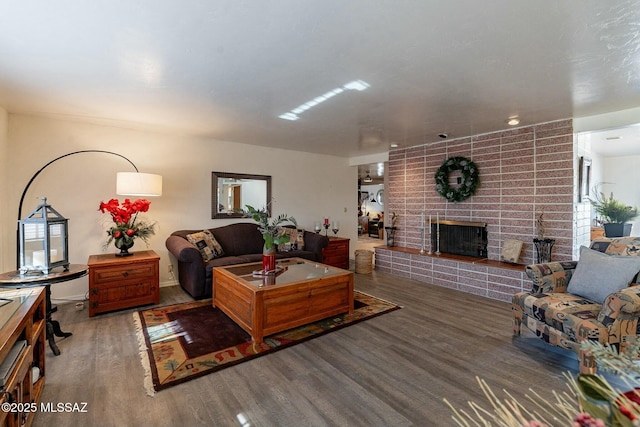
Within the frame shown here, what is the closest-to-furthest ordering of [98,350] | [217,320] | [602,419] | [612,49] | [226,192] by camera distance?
[602,419]
[612,49]
[98,350]
[217,320]
[226,192]

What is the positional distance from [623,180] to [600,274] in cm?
568

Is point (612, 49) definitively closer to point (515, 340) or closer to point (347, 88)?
point (347, 88)

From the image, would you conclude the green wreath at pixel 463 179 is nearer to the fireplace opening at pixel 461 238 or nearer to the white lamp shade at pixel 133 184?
the fireplace opening at pixel 461 238

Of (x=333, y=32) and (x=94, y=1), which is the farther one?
(x=333, y=32)

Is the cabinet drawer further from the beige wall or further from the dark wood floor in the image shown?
the beige wall

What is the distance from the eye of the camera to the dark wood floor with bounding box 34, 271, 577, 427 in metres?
1.74

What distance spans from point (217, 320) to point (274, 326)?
78 cm

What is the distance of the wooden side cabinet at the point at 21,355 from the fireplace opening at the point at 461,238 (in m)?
4.78

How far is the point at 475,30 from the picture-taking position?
179 centimetres

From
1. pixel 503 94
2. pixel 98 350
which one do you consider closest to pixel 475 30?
pixel 503 94

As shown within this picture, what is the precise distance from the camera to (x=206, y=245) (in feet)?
13.6

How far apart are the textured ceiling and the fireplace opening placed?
5.51 ft

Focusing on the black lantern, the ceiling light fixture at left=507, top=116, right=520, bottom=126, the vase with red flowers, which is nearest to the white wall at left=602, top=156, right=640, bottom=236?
the ceiling light fixture at left=507, top=116, right=520, bottom=126

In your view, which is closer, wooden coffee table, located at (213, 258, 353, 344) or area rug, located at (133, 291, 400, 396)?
area rug, located at (133, 291, 400, 396)
